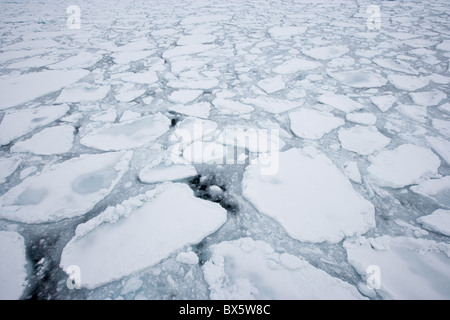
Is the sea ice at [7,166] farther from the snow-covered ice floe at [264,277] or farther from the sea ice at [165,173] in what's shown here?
the snow-covered ice floe at [264,277]

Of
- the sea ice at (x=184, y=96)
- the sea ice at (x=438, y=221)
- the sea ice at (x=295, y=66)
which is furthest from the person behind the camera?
the sea ice at (x=295, y=66)

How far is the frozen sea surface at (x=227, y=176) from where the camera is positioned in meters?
0.84

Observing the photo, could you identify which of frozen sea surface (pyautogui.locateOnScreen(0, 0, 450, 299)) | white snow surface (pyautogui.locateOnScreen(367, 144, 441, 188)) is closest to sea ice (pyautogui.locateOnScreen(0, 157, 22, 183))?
frozen sea surface (pyautogui.locateOnScreen(0, 0, 450, 299))

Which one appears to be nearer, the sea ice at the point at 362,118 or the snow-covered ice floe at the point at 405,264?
the snow-covered ice floe at the point at 405,264

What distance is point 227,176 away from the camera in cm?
122

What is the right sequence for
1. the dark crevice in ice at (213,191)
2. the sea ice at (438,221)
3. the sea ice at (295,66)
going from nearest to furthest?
the sea ice at (438,221) < the dark crevice in ice at (213,191) < the sea ice at (295,66)

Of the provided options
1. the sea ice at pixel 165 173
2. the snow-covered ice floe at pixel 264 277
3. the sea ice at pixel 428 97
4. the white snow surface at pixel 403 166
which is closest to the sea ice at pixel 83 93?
the sea ice at pixel 165 173

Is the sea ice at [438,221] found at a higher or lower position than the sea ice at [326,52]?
Answer: lower

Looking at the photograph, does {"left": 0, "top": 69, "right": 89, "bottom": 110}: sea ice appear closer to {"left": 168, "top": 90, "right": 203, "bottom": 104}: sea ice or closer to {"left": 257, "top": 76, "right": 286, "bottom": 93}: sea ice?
{"left": 168, "top": 90, "right": 203, "bottom": 104}: sea ice

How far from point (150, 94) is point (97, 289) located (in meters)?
1.51

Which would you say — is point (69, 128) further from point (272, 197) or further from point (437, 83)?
point (437, 83)

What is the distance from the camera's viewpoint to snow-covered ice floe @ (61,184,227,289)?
33.7 inches

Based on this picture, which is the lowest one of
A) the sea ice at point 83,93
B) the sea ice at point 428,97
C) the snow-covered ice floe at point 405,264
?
the snow-covered ice floe at point 405,264

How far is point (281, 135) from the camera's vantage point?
58.6 inches
